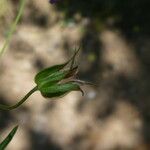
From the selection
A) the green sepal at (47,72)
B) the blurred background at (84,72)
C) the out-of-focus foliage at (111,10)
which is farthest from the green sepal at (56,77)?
the out-of-focus foliage at (111,10)

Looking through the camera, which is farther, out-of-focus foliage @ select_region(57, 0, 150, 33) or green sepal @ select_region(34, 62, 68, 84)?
out-of-focus foliage @ select_region(57, 0, 150, 33)

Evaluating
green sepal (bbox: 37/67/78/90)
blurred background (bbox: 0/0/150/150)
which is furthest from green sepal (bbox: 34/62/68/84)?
blurred background (bbox: 0/0/150/150)

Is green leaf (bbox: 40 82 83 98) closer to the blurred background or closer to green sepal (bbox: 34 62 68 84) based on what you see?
green sepal (bbox: 34 62 68 84)

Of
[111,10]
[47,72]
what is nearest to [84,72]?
[111,10]

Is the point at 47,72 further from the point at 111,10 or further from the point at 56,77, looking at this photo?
the point at 111,10

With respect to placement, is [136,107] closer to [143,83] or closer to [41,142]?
[143,83]

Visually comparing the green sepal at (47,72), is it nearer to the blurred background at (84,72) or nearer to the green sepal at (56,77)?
the green sepal at (56,77)

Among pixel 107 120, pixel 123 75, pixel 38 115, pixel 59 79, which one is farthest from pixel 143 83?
pixel 59 79
